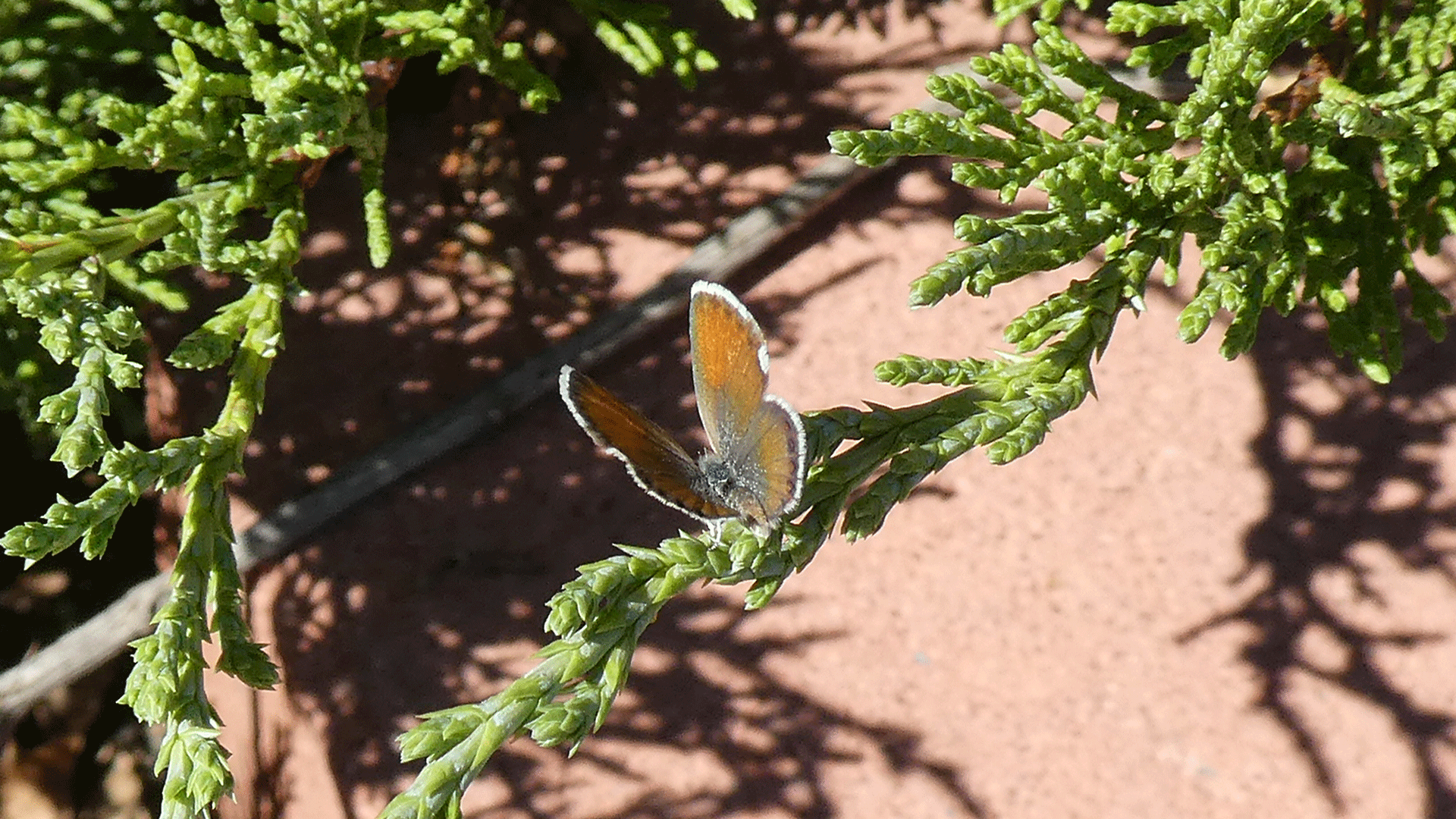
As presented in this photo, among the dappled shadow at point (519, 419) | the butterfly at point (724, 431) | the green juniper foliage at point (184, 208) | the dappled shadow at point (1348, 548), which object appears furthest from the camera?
the dappled shadow at point (519, 419)

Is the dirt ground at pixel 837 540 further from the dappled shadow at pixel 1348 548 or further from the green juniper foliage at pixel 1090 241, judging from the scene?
the green juniper foliage at pixel 1090 241

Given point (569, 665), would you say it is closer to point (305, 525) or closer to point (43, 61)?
point (305, 525)

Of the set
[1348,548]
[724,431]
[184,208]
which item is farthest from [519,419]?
[1348,548]

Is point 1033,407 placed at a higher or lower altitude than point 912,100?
higher

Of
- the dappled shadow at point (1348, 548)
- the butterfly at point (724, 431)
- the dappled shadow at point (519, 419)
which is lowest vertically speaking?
the dappled shadow at point (519, 419)

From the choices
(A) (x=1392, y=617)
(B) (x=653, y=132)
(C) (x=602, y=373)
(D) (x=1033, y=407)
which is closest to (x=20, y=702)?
(C) (x=602, y=373)

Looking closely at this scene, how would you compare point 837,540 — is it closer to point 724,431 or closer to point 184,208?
point 724,431

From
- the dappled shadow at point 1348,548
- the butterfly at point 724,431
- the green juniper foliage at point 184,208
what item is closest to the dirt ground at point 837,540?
Result: the dappled shadow at point 1348,548
